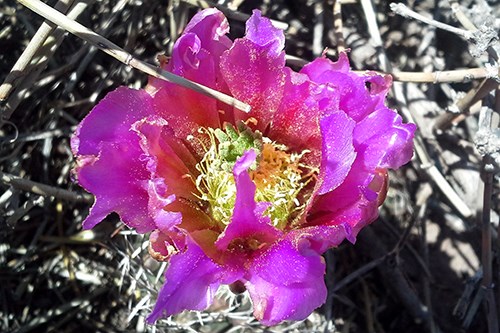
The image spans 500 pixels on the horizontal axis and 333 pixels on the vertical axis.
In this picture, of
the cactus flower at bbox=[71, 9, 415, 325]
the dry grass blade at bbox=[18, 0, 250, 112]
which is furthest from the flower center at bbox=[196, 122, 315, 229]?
the dry grass blade at bbox=[18, 0, 250, 112]

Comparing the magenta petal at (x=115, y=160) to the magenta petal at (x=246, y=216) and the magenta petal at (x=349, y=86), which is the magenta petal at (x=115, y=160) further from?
the magenta petal at (x=349, y=86)

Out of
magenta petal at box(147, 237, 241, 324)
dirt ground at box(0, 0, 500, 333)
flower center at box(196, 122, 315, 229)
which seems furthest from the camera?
dirt ground at box(0, 0, 500, 333)

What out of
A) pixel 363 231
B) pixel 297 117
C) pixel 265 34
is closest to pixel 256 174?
pixel 297 117

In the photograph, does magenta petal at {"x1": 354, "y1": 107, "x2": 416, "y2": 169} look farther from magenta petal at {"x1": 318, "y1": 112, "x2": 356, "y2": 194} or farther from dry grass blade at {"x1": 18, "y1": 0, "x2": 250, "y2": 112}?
dry grass blade at {"x1": 18, "y1": 0, "x2": 250, "y2": 112}

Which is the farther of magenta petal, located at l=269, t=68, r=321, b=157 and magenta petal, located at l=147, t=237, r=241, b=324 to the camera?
magenta petal, located at l=269, t=68, r=321, b=157

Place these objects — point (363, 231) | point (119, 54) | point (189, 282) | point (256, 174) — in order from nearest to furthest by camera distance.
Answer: point (189, 282) → point (119, 54) → point (256, 174) → point (363, 231)

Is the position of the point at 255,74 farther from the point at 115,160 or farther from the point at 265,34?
the point at 115,160
